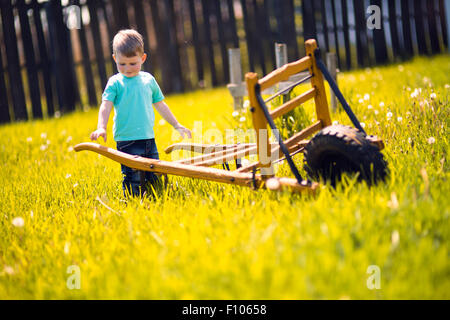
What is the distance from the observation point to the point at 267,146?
238cm

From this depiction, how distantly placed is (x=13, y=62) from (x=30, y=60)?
0.96ft

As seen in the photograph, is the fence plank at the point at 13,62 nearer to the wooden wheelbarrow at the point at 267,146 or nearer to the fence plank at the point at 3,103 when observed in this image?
the fence plank at the point at 3,103

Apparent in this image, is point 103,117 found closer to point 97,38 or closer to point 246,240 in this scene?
point 246,240

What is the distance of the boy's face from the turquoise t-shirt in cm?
5

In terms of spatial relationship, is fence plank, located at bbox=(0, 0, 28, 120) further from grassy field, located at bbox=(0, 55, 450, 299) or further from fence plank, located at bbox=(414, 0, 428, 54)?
fence plank, located at bbox=(414, 0, 428, 54)

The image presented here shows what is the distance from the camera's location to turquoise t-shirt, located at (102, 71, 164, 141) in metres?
3.02

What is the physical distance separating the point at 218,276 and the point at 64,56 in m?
7.29

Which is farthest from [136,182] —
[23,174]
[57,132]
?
[57,132]

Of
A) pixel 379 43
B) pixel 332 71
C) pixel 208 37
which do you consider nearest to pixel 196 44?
pixel 208 37

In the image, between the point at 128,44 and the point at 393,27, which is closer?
the point at 128,44

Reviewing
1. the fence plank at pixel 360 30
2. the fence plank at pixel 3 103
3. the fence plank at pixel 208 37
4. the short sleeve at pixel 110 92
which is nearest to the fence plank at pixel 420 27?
the fence plank at pixel 360 30

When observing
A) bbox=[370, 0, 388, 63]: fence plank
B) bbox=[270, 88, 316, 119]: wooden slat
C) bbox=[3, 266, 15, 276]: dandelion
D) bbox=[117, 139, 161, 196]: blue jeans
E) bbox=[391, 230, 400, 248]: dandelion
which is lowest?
bbox=[3, 266, 15, 276]: dandelion

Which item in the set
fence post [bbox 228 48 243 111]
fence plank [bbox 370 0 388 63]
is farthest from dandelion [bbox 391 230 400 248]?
fence plank [bbox 370 0 388 63]
